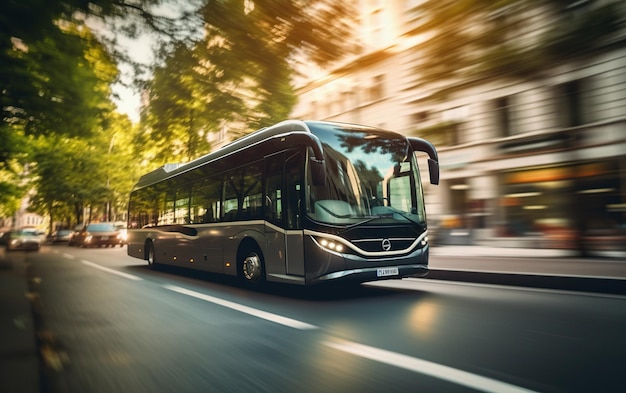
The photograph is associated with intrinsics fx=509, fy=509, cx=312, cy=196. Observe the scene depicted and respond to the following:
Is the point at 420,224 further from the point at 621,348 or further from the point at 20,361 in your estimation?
the point at 20,361

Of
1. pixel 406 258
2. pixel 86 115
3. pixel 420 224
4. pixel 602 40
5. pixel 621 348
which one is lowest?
pixel 621 348

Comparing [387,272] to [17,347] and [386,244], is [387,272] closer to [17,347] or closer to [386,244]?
[386,244]

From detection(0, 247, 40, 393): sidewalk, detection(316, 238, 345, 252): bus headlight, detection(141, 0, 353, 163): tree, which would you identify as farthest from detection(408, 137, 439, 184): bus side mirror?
detection(0, 247, 40, 393): sidewalk

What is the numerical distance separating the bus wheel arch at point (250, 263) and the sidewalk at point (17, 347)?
3541 mm

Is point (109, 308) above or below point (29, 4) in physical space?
below

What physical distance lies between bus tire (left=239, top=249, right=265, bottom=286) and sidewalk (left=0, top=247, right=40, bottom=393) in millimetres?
3541

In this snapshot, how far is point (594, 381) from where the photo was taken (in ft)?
11.7

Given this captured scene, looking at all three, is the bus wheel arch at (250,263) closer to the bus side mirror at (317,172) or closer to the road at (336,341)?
the road at (336,341)

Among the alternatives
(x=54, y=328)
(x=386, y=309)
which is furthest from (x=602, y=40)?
(x=54, y=328)

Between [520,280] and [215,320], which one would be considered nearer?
[215,320]

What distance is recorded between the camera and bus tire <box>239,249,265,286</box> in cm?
909

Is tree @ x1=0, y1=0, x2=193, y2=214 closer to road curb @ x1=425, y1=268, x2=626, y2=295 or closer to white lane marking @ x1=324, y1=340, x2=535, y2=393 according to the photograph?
white lane marking @ x1=324, y1=340, x2=535, y2=393

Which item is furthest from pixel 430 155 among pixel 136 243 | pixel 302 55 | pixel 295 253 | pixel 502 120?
pixel 502 120

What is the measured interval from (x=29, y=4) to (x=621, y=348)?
19.1ft
